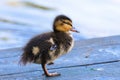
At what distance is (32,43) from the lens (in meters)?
4.59

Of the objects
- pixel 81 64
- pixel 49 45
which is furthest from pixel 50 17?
pixel 49 45

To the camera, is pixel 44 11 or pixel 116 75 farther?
pixel 44 11

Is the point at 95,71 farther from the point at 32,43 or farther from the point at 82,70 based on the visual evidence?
the point at 32,43

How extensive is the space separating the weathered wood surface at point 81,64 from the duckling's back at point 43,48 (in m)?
0.19

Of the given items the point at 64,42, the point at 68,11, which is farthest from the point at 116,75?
the point at 68,11

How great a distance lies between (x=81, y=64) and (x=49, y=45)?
55 centimetres

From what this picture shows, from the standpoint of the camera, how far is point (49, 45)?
4.59m

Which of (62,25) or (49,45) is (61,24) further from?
(49,45)

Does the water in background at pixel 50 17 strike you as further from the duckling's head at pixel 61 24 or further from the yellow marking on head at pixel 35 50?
the yellow marking on head at pixel 35 50

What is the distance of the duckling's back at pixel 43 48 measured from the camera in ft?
15.0

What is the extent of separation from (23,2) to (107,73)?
8516 millimetres

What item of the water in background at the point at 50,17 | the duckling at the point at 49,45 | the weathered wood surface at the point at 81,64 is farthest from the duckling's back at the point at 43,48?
the water in background at the point at 50,17

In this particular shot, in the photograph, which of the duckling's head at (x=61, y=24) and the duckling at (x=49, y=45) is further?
the duckling's head at (x=61, y=24)

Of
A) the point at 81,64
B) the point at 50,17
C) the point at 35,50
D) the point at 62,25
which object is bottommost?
the point at 50,17
